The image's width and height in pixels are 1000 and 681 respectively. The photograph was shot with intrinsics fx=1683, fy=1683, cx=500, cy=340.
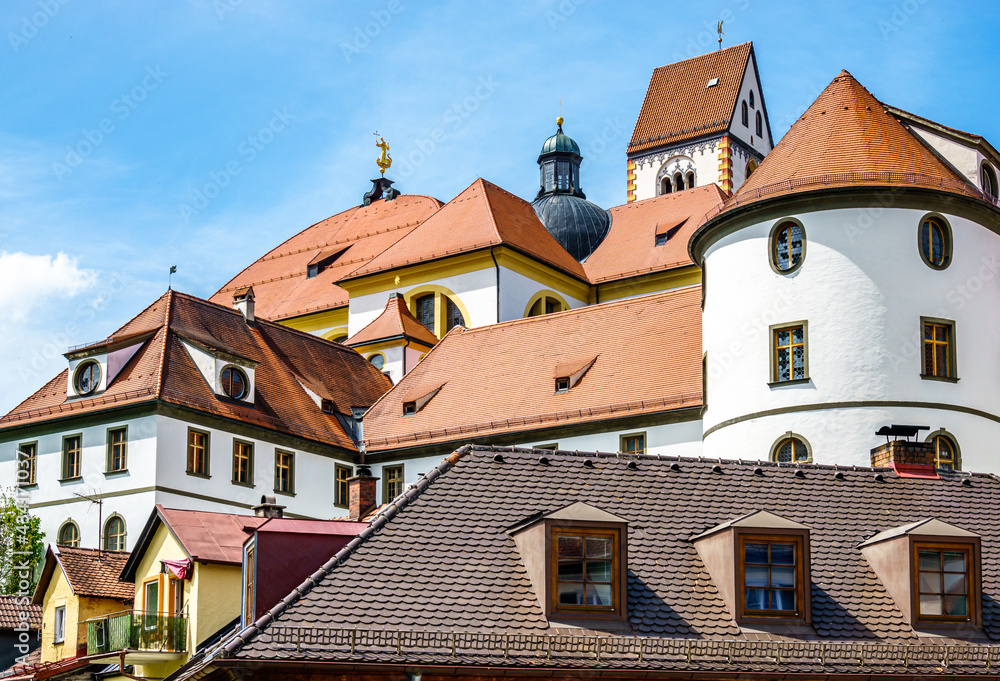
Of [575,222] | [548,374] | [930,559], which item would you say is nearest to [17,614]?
[548,374]

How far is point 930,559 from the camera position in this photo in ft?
70.3

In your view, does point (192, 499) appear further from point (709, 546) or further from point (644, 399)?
point (709, 546)

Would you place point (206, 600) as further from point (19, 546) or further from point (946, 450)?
point (19, 546)

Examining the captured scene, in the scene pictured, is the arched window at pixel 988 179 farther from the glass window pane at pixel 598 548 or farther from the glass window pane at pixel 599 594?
the glass window pane at pixel 599 594

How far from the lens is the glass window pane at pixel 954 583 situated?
2128 centimetres

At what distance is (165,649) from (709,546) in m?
9.66

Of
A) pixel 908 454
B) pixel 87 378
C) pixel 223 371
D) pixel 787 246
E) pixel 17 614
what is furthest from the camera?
pixel 223 371

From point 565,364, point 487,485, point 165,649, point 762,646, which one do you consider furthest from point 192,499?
point 762,646

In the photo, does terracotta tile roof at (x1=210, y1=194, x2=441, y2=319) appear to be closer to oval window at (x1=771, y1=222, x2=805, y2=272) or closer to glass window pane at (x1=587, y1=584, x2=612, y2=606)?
oval window at (x1=771, y1=222, x2=805, y2=272)

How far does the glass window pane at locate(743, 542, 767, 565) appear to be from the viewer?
20859 mm

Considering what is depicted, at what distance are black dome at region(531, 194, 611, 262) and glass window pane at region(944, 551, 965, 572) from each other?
4471 cm

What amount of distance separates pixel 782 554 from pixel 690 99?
66.3 meters

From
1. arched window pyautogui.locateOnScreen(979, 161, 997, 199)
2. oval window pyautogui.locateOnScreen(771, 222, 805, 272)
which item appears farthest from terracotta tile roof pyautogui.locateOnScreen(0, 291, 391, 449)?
arched window pyautogui.locateOnScreen(979, 161, 997, 199)

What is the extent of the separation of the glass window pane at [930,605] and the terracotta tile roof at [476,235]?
37.5 meters
